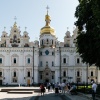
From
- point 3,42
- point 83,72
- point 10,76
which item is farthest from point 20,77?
point 83,72

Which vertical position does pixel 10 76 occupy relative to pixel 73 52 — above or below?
below

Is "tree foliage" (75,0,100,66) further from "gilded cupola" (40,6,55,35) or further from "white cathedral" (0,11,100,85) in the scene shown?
"gilded cupola" (40,6,55,35)

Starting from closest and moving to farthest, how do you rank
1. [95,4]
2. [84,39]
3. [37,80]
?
[95,4], [84,39], [37,80]

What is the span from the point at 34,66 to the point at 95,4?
2205 inches

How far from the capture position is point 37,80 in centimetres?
8012

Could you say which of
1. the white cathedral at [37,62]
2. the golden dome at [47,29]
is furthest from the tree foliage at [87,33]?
the golden dome at [47,29]

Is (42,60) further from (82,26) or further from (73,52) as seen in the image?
(82,26)

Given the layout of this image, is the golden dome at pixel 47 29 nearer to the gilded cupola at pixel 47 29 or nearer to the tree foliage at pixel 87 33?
the gilded cupola at pixel 47 29

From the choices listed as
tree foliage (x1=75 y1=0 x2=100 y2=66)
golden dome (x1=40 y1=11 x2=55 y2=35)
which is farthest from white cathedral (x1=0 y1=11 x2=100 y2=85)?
tree foliage (x1=75 y1=0 x2=100 y2=66)

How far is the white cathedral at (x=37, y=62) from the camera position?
80.5m

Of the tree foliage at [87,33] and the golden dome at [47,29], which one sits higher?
the golden dome at [47,29]

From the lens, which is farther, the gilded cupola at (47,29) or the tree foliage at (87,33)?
the gilded cupola at (47,29)

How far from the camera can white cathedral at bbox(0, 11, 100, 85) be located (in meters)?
80.5

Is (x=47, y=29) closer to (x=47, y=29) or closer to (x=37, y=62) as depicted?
(x=47, y=29)
